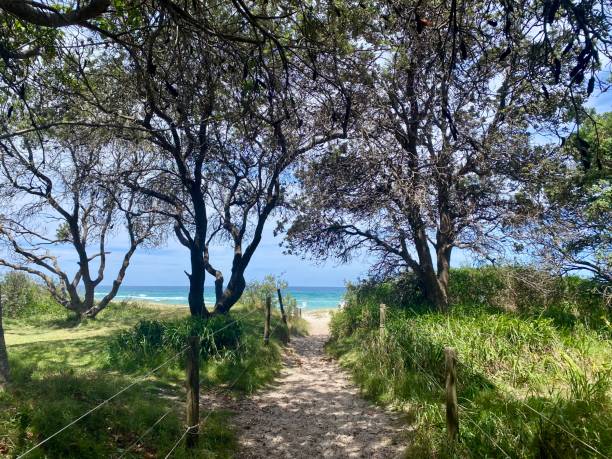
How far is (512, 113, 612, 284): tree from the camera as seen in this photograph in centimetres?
1112

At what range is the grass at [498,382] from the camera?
14.9 feet

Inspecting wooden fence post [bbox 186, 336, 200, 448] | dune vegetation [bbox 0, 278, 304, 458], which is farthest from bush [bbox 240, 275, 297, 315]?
wooden fence post [bbox 186, 336, 200, 448]

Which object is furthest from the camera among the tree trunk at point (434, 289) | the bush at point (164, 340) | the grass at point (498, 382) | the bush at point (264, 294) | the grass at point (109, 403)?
the bush at point (264, 294)

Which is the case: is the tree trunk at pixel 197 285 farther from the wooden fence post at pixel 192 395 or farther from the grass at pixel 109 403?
the wooden fence post at pixel 192 395

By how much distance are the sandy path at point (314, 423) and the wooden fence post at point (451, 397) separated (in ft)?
3.87

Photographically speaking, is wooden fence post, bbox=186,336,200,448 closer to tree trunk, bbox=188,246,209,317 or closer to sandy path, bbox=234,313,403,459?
sandy path, bbox=234,313,403,459

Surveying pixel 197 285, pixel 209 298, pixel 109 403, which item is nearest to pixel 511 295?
pixel 197 285

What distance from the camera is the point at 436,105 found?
40.3ft

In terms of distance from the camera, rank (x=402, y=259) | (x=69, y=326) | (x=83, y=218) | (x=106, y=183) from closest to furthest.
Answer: (x=106, y=183)
(x=402, y=259)
(x=69, y=326)
(x=83, y=218)

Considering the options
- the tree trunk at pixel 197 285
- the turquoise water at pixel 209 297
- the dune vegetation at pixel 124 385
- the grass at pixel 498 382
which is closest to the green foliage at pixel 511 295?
the grass at pixel 498 382

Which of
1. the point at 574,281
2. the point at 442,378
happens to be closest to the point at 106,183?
the point at 442,378

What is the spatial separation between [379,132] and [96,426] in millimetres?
9146

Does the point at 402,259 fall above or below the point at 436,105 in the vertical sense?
below

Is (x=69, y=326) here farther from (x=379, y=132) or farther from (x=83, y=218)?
(x=379, y=132)
